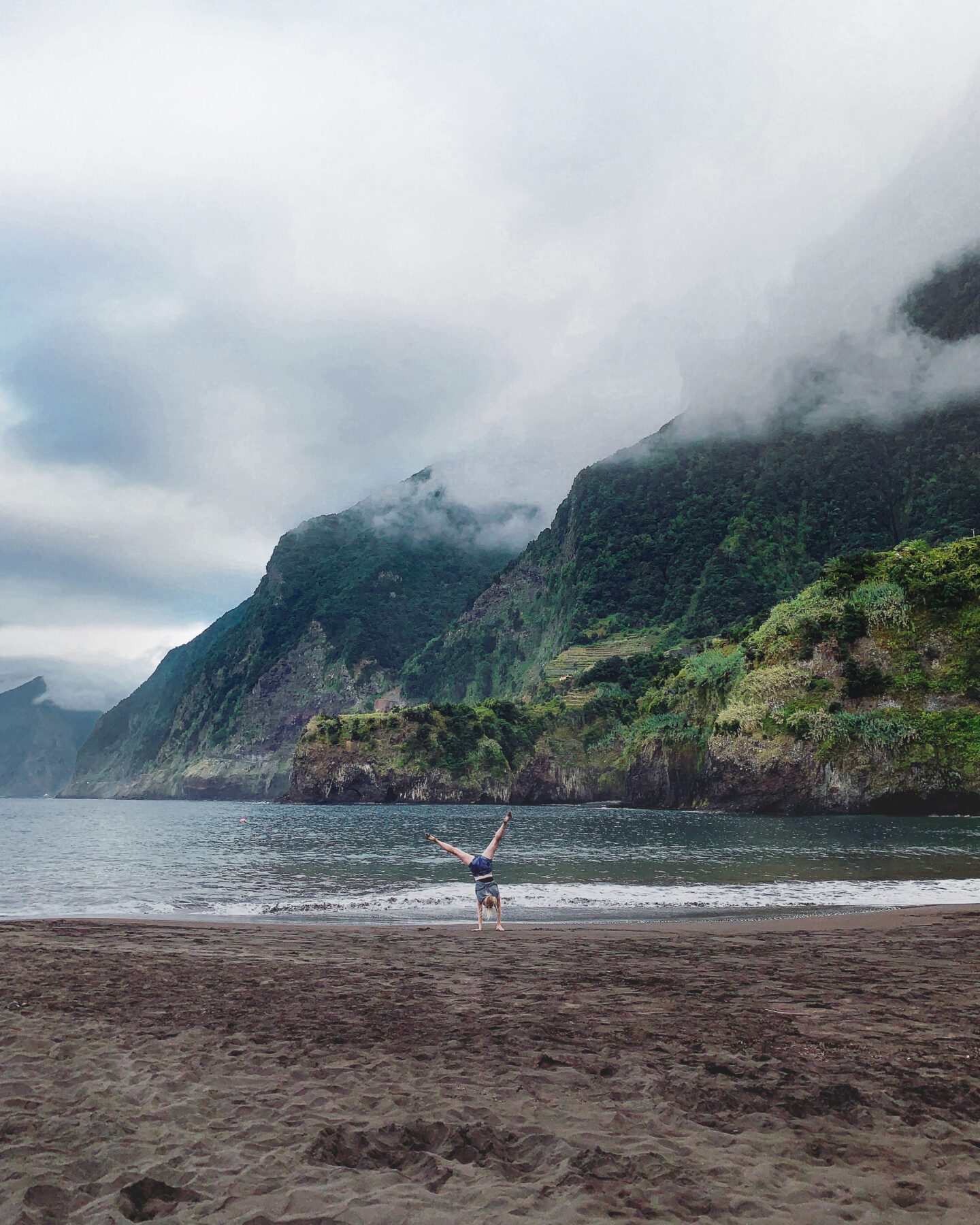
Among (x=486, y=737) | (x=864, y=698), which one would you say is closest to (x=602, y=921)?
(x=864, y=698)

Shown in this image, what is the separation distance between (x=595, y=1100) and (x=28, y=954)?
1101 centimetres

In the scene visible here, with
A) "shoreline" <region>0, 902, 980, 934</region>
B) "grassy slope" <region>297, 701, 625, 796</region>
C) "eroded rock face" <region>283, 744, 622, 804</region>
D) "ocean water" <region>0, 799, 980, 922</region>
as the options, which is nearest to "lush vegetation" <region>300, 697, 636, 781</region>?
"grassy slope" <region>297, 701, 625, 796</region>

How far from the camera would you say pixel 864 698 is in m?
82.4

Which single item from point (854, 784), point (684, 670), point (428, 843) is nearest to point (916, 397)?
point (684, 670)

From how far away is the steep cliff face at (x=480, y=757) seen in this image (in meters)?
150

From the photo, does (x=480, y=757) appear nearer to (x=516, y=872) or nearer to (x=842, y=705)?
(x=842, y=705)

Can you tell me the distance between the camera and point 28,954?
505 inches

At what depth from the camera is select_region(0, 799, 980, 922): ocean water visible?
2200cm

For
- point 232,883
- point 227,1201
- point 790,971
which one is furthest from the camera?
point 232,883

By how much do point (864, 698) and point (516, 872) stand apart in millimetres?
64399

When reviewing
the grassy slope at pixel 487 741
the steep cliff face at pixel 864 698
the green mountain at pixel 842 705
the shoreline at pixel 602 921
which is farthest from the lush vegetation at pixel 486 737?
the shoreline at pixel 602 921

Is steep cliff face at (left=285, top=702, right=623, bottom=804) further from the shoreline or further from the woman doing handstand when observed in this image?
the woman doing handstand

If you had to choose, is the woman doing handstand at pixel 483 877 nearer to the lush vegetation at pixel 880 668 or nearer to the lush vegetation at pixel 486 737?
the lush vegetation at pixel 880 668

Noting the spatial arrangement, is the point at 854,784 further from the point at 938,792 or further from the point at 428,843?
the point at 428,843
